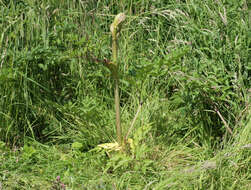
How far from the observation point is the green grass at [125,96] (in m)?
2.49

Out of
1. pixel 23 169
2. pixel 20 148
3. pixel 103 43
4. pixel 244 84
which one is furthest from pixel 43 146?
pixel 244 84

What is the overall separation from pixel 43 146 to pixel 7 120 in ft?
0.92

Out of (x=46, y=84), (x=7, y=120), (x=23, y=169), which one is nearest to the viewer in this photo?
(x=23, y=169)

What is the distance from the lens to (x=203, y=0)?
3217 millimetres

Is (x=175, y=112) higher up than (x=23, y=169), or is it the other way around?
(x=175, y=112)

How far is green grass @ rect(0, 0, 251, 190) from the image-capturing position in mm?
2486

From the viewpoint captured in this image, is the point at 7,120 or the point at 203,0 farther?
the point at 203,0

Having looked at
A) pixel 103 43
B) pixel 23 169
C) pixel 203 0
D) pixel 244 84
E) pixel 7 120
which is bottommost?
pixel 23 169

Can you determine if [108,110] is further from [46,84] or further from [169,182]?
[169,182]

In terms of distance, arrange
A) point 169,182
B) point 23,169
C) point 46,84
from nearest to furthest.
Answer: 1. point 169,182
2. point 23,169
3. point 46,84

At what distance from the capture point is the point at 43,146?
288 centimetres

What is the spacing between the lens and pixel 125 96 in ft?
10.4

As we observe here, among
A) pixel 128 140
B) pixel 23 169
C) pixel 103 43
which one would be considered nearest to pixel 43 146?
pixel 23 169

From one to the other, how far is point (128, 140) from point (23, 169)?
62 centimetres
